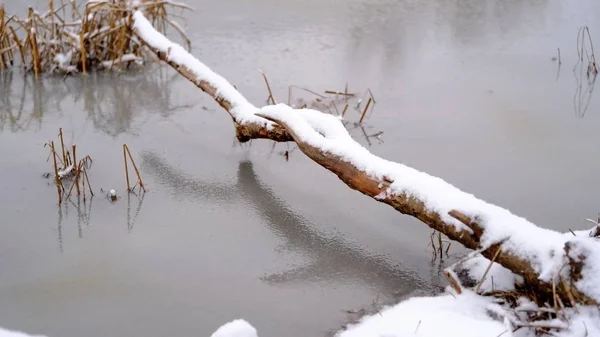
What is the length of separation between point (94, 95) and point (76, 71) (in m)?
0.55

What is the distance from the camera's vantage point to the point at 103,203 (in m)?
3.60

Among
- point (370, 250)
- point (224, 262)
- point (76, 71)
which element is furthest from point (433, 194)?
point (76, 71)

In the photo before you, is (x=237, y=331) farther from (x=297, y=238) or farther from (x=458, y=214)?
(x=297, y=238)

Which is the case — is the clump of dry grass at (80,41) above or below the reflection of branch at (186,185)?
above

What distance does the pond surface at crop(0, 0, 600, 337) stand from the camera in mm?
2877

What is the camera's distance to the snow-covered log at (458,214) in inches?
95.1

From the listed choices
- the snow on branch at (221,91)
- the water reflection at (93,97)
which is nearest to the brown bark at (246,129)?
the snow on branch at (221,91)

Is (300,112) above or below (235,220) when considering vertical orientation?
above

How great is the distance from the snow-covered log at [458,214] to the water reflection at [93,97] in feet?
4.49

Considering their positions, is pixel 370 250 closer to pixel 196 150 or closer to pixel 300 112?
pixel 300 112

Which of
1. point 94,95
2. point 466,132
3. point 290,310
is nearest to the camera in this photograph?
point 290,310

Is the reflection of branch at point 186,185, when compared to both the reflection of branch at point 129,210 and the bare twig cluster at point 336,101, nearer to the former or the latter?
the reflection of branch at point 129,210

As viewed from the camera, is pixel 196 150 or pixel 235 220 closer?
pixel 235 220

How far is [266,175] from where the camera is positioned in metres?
4.05
